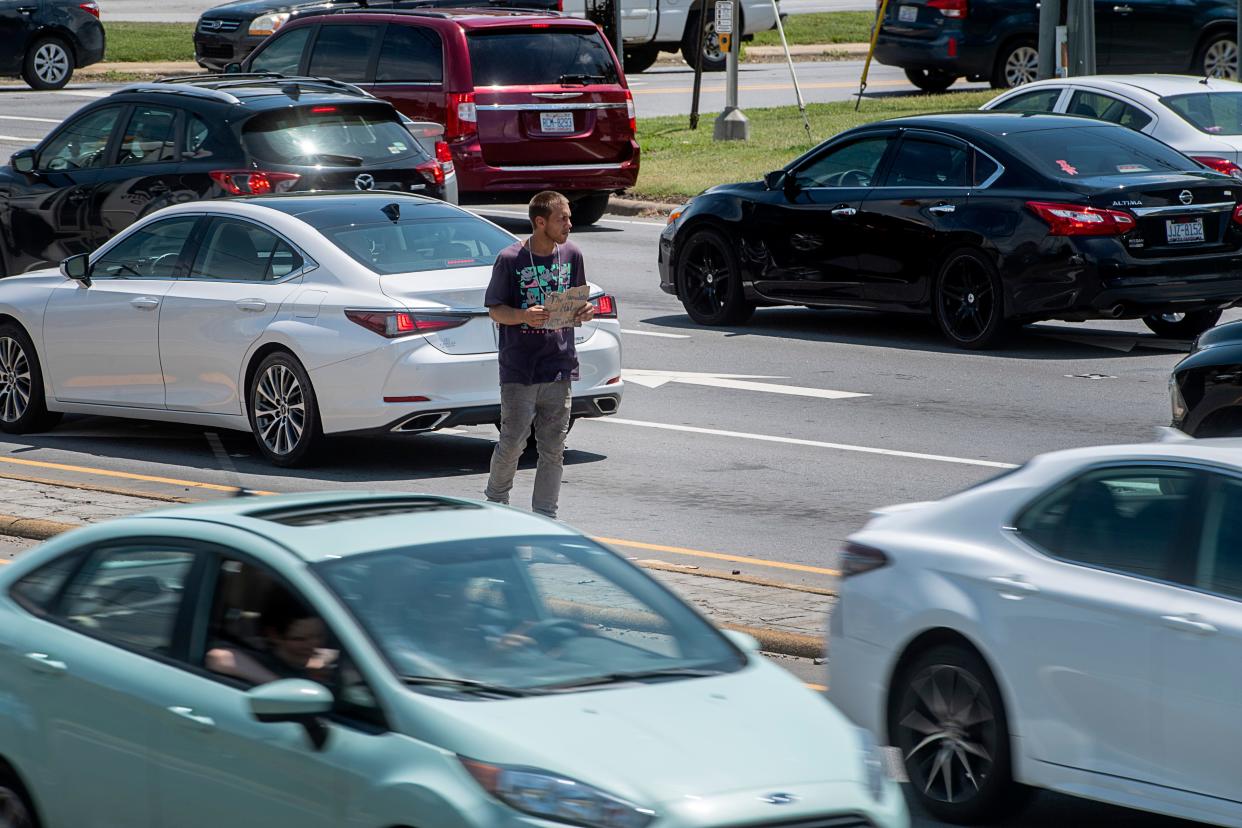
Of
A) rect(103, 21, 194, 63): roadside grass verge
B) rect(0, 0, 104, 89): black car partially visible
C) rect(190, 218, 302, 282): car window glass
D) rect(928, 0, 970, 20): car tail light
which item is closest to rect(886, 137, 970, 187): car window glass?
rect(190, 218, 302, 282): car window glass

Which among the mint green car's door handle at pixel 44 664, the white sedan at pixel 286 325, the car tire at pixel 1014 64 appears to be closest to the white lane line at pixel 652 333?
the white sedan at pixel 286 325

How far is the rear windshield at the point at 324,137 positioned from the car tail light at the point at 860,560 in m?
9.46

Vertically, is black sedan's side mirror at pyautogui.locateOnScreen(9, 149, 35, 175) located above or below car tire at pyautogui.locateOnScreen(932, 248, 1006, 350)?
above

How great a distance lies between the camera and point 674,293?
17625mm

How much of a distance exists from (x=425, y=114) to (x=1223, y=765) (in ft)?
53.3

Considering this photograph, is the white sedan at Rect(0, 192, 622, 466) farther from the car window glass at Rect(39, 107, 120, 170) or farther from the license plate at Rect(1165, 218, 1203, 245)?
the license plate at Rect(1165, 218, 1203, 245)

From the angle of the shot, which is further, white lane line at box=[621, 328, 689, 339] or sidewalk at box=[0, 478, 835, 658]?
white lane line at box=[621, 328, 689, 339]

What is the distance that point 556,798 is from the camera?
4.71 meters

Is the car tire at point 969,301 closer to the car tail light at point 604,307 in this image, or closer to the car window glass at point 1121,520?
the car tail light at point 604,307

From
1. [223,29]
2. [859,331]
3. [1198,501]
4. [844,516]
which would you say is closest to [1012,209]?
[859,331]

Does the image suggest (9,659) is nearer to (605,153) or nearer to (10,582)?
(10,582)

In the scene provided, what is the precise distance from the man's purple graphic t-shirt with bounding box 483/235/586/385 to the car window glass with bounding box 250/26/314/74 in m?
12.7

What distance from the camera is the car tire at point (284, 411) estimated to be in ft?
39.3

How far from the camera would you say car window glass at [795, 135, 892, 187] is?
53.1ft
